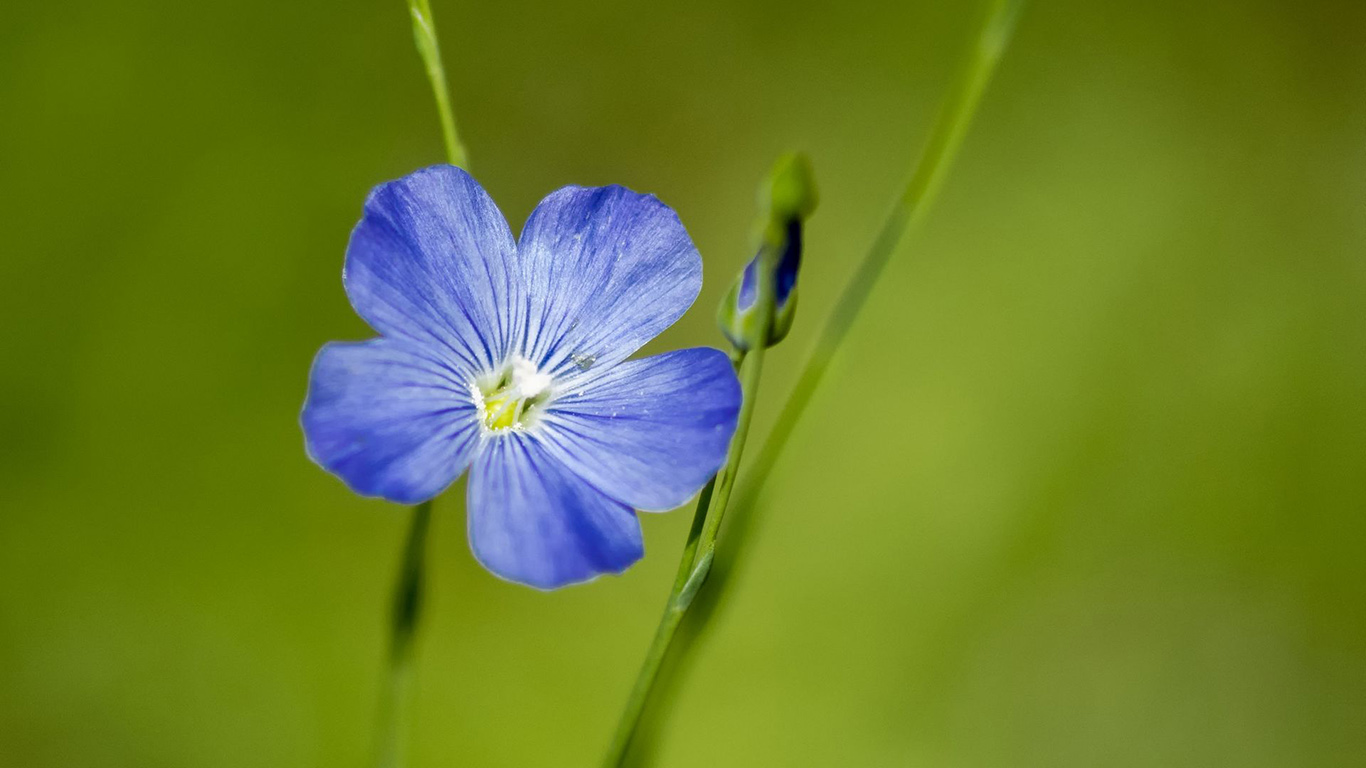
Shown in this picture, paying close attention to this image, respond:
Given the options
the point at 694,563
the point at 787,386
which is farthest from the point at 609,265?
the point at 787,386

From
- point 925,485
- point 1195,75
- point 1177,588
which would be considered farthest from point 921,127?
point 1177,588

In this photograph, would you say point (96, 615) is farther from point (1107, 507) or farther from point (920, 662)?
point (1107, 507)

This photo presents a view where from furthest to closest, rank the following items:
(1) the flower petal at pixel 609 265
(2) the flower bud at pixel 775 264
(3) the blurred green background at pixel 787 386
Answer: (3) the blurred green background at pixel 787 386, (1) the flower petal at pixel 609 265, (2) the flower bud at pixel 775 264

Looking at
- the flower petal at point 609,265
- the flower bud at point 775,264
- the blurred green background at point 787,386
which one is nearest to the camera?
the flower bud at point 775,264

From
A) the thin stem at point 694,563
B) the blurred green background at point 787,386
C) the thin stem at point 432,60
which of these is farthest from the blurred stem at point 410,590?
the blurred green background at point 787,386

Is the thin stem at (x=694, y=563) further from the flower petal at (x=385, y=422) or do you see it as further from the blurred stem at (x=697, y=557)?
the flower petal at (x=385, y=422)

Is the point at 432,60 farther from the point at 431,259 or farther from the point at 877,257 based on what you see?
the point at 877,257
